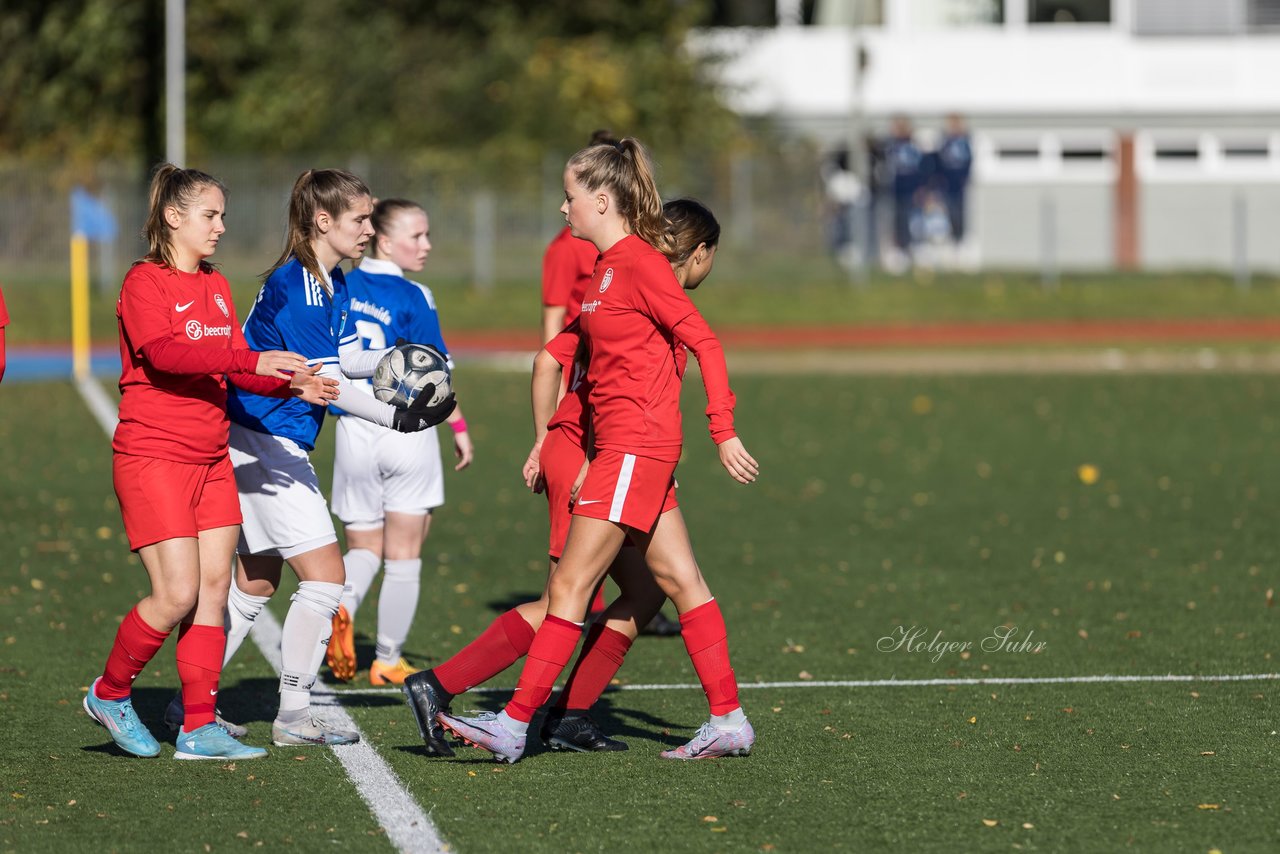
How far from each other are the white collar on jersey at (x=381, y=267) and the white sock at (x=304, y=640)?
1.65 meters

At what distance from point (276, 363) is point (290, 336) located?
1.46 ft

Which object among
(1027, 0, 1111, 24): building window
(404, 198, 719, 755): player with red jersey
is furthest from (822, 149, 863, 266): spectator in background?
(404, 198, 719, 755): player with red jersey

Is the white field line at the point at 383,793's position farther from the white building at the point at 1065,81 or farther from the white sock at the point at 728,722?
the white building at the point at 1065,81

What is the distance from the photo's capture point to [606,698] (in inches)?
285

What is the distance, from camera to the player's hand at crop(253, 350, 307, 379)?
19.5 feet

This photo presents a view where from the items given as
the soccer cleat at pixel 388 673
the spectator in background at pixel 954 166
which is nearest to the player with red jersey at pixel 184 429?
the soccer cleat at pixel 388 673

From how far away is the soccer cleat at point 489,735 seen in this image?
19.8ft

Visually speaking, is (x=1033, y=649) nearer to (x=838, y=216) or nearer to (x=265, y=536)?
(x=265, y=536)

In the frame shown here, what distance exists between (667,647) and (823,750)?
2.12 m

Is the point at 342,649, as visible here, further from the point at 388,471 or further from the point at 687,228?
the point at 687,228

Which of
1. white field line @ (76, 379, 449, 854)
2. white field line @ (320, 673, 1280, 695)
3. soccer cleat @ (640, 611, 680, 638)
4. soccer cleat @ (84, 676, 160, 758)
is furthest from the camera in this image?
soccer cleat @ (640, 611, 680, 638)

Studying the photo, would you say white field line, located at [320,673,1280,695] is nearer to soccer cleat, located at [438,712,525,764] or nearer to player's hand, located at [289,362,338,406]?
soccer cleat, located at [438,712,525,764]

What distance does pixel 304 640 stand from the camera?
639cm

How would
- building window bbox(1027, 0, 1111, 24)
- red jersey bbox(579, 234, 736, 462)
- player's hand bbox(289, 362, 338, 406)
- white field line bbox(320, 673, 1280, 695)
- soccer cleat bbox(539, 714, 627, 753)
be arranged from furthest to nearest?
building window bbox(1027, 0, 1111, 24) → white field line bbox(320, 673, 1280, 695) → soccer cleat bbox(539, 714, 627, 753) → player's hand bbox(289, 362, 338, 406) → red jersey bbox(579, 234, 736, 462)
